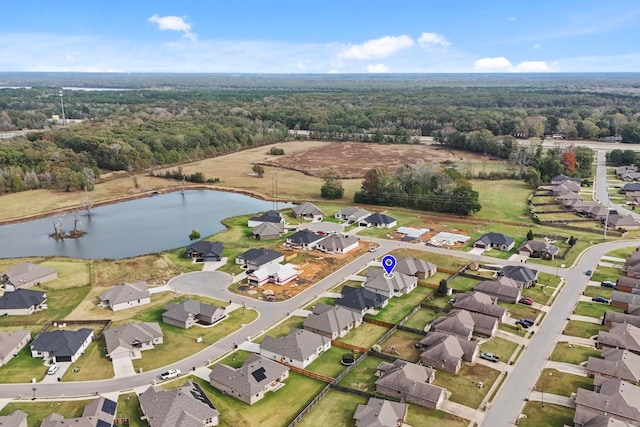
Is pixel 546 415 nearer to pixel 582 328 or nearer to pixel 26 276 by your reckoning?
pixel 582 328

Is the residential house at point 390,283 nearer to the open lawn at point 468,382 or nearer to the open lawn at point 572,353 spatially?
the open lawn at point 468,382

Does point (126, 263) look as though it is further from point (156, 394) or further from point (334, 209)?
point (334, 209)

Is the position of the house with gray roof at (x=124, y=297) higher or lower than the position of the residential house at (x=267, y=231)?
lower

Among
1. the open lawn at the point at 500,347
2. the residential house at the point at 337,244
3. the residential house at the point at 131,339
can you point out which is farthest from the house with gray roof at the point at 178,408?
the residential house at the point at 337,244

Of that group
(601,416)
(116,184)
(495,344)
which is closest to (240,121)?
(116,184)

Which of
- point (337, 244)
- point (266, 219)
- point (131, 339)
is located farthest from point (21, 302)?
point (337, 244)

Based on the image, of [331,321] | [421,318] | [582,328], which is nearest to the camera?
[331,321]

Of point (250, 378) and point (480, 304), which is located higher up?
point (480, 304)
